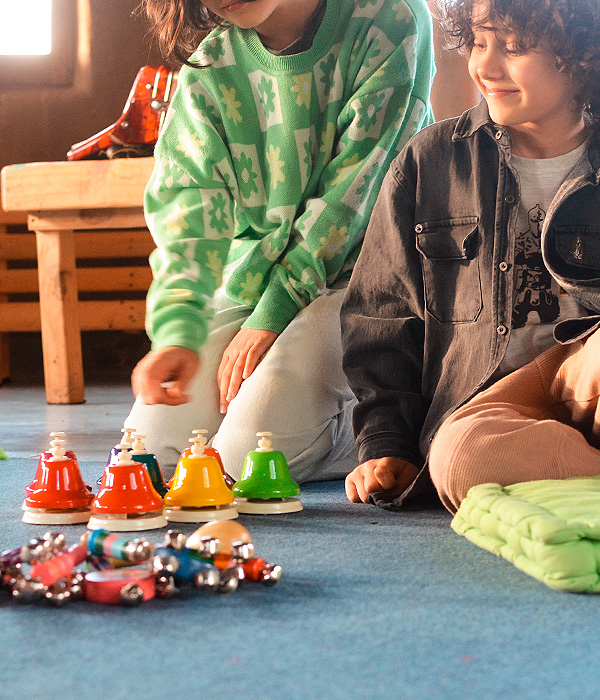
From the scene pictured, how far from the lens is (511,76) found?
108 centimetres

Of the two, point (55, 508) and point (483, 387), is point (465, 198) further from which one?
point (55, 508)

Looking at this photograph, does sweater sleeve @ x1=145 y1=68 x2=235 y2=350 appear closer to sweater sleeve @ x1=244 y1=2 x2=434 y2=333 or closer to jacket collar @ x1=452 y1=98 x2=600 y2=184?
sweater sleeve @ x1=244 y1=2 x2=434 y2=333

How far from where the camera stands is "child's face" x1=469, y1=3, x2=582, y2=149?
1072mm

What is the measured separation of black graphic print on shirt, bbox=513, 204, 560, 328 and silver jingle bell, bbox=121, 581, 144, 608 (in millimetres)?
641

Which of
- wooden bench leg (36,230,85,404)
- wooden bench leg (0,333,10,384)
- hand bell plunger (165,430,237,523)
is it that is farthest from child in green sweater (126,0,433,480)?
wooden bench leg (0,333,10,384)

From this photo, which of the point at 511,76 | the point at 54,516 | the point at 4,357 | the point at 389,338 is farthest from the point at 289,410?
the point at 4,357

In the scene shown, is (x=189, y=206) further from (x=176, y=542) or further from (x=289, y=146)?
(x=176, y=542)

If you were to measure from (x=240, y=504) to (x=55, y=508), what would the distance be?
225 mm

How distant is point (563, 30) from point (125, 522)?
31.4 inches

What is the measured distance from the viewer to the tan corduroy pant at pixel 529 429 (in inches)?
38.1

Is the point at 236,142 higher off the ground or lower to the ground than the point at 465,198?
higher

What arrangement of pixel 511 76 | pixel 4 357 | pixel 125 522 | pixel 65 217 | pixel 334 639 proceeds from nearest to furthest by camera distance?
pixel 334 639, pixel 125 522, pixel 511 76, pixel 65 217, pixel 4 357

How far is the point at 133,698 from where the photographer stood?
52cm

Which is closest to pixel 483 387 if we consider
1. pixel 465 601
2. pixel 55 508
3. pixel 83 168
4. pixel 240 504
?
pixel 240 504
